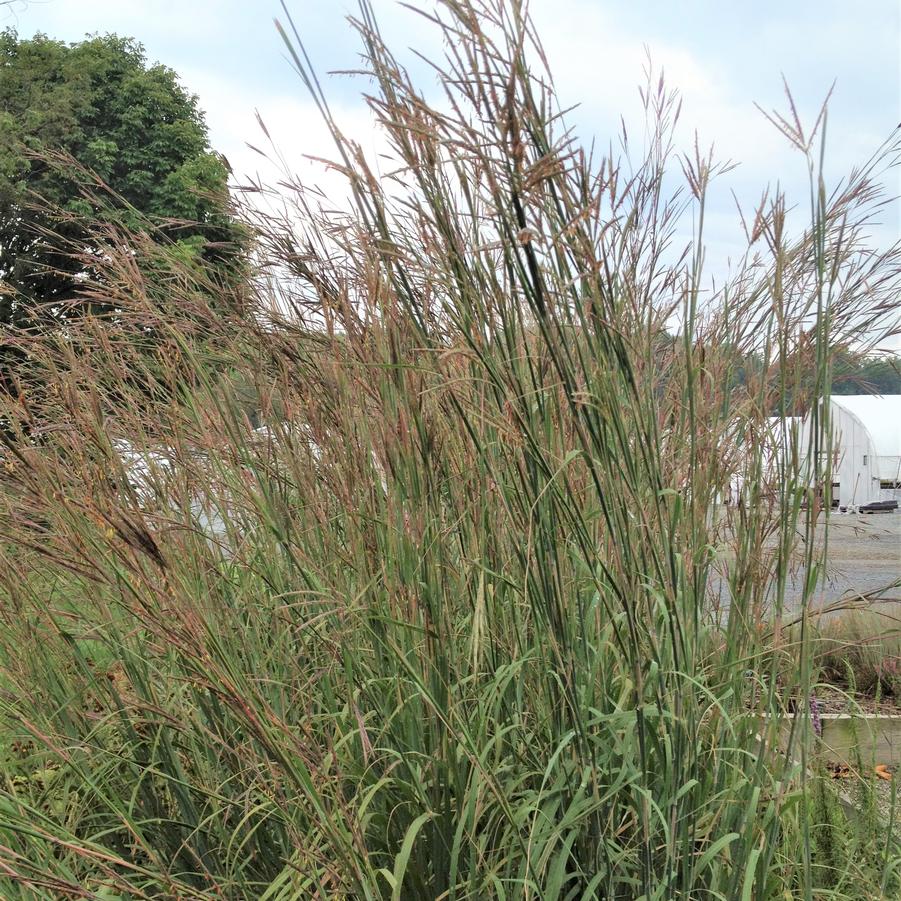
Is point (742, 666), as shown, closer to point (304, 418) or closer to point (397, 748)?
point (397, 748)

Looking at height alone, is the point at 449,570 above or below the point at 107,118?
below

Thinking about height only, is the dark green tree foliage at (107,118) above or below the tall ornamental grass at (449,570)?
above

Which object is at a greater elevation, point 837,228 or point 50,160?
point 50,160

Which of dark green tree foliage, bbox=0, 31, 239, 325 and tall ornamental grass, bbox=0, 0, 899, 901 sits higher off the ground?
dark green tree foliage, bbox=0, 31, 239, 325

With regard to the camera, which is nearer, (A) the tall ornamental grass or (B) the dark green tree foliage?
(A) the tall ornamental grass

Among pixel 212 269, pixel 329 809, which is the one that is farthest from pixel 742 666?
pixel 212 269

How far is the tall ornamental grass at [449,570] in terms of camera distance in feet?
4.02

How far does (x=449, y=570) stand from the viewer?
5.57 feet

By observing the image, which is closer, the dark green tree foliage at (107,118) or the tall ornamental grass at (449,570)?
the tall ornamental grass at (449,570)

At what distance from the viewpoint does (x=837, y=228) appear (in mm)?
1864

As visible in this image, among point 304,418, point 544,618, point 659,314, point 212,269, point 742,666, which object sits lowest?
point 742,666

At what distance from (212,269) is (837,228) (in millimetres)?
1526

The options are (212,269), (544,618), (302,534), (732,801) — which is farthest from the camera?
(212,269)

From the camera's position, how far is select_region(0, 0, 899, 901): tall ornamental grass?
1.23 meters
